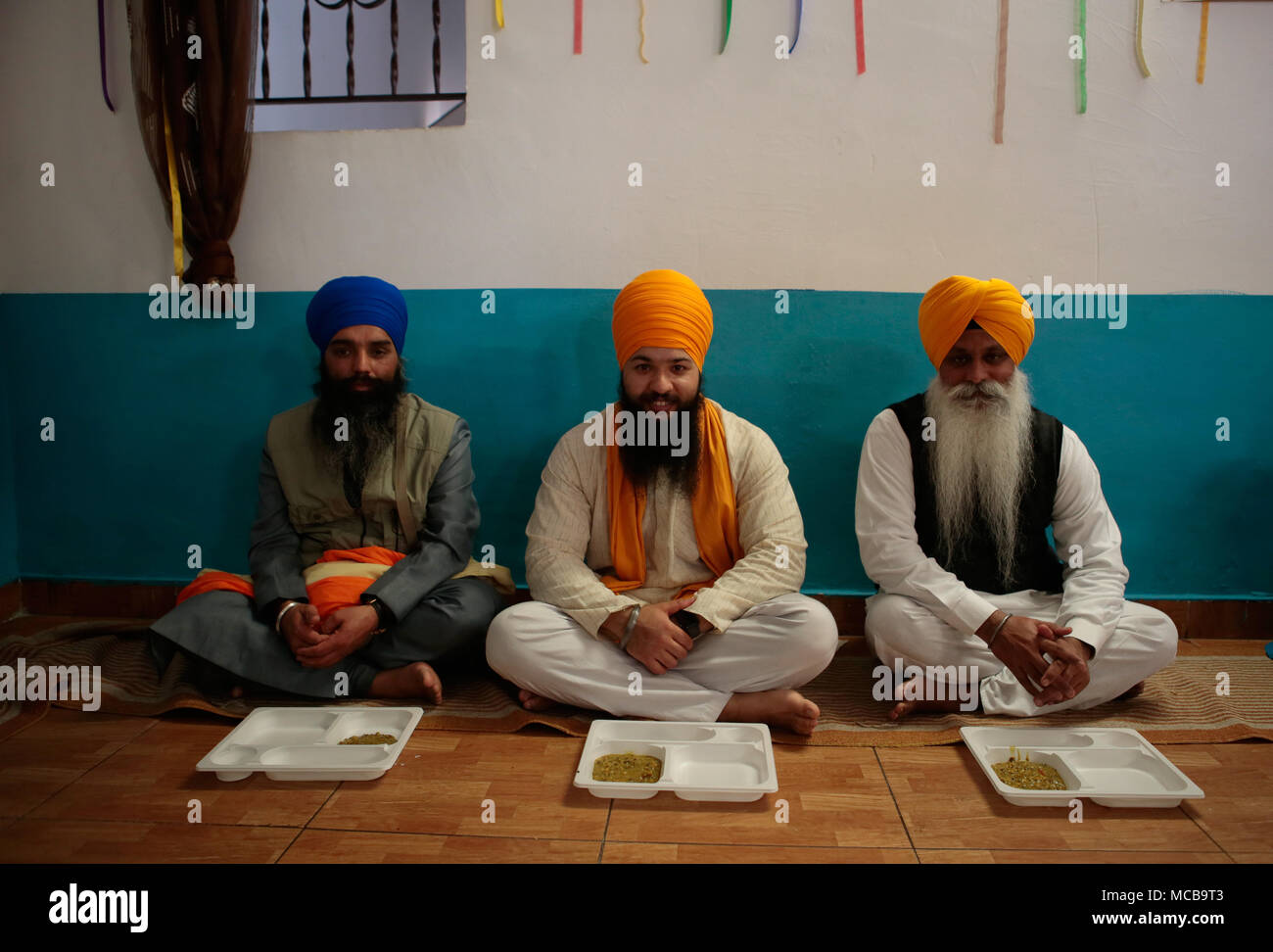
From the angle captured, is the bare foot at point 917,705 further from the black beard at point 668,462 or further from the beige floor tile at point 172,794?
the beige floor tile at point 172,794

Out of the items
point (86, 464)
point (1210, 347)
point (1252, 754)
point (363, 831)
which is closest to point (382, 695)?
point (363, 831)

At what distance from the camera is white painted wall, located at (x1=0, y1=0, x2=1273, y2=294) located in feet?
9.48

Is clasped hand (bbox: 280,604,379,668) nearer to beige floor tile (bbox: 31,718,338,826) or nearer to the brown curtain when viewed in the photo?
beige floor tile (bbox: 31,718,338,826)

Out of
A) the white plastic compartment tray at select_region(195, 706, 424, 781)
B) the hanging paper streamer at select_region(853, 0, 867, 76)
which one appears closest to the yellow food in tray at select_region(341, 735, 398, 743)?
the white plastic compartment tray at select_region(195, 706, 424, 781)

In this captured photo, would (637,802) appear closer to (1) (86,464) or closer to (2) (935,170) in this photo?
(2) (935,170)

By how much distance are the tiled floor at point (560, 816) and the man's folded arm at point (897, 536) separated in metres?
0.42

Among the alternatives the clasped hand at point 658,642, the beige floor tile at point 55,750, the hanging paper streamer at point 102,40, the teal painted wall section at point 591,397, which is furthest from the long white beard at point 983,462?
the hanging paper streamer at point 102,40

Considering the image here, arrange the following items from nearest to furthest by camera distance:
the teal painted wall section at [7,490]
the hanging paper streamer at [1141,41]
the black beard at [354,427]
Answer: the black beard at [354,427] < the hanging paper streamer at [1141,41] < the teal painted wall section at [7,490]

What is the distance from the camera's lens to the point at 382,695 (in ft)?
8.34

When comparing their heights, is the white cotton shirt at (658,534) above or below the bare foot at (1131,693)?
above

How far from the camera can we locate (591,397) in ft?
10.0

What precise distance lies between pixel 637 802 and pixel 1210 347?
2.56m

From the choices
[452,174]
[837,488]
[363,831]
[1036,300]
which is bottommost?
[363,831]

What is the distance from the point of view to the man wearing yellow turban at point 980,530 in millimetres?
2410
